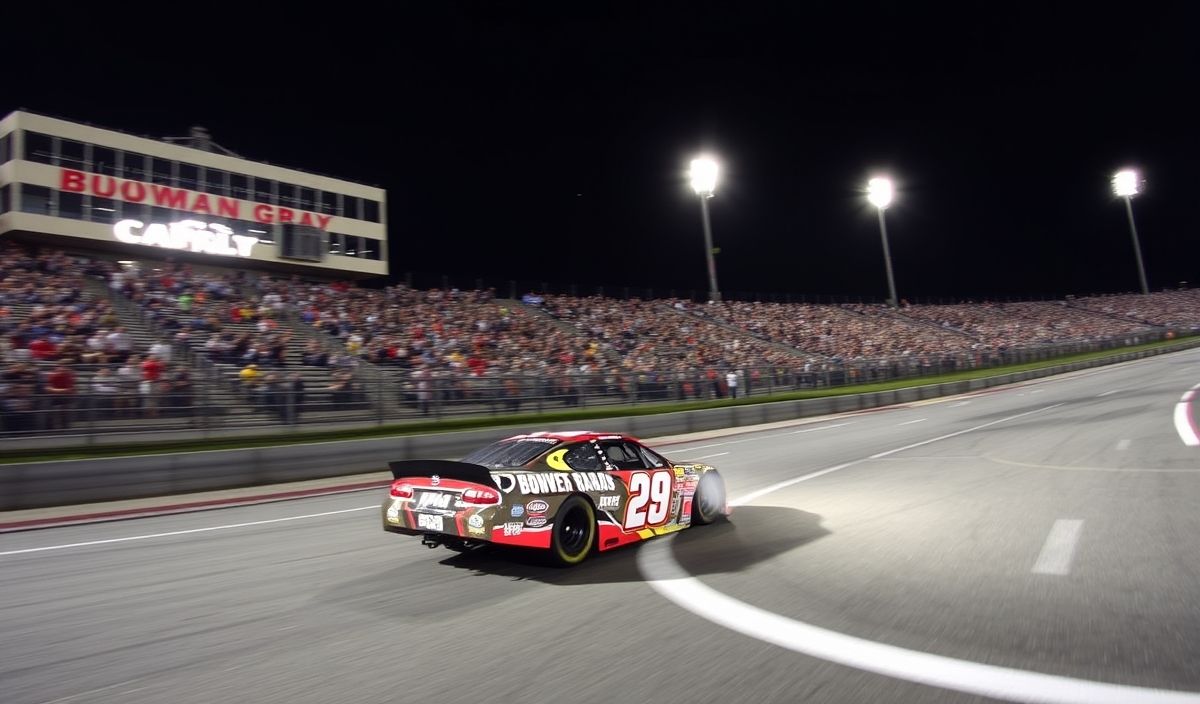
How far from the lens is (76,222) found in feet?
87.8

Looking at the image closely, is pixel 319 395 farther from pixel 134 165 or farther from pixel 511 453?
pixel 134 165

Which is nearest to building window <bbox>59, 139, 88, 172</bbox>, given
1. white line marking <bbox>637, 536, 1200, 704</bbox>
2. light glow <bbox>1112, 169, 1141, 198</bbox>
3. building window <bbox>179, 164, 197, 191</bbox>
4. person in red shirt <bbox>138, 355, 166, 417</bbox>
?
building window <bbox>179, 164, 197, 191</bbox>

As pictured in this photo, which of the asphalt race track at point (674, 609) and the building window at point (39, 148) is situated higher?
the building window at point (39, 148)

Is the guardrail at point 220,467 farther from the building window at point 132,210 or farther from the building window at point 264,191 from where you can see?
the building window at point 264,191

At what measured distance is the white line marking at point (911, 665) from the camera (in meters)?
2.86

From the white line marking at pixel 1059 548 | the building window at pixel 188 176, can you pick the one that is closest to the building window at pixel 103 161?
the building window at pixel 188 176

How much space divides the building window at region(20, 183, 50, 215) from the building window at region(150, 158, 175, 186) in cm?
399

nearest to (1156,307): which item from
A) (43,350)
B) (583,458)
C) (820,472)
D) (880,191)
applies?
(880,191)

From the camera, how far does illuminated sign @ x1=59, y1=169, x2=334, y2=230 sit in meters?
27.3

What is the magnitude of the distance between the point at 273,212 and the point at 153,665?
1310 inches

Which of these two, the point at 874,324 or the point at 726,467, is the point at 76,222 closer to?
the point at 726,467

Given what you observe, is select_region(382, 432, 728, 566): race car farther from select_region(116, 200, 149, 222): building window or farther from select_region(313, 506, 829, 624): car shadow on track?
select_region(116, 200, 149, 222): building window

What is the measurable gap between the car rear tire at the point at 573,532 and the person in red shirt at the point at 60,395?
12.5 meters

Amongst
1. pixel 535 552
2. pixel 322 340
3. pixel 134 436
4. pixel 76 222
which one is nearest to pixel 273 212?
pixel 76 222
